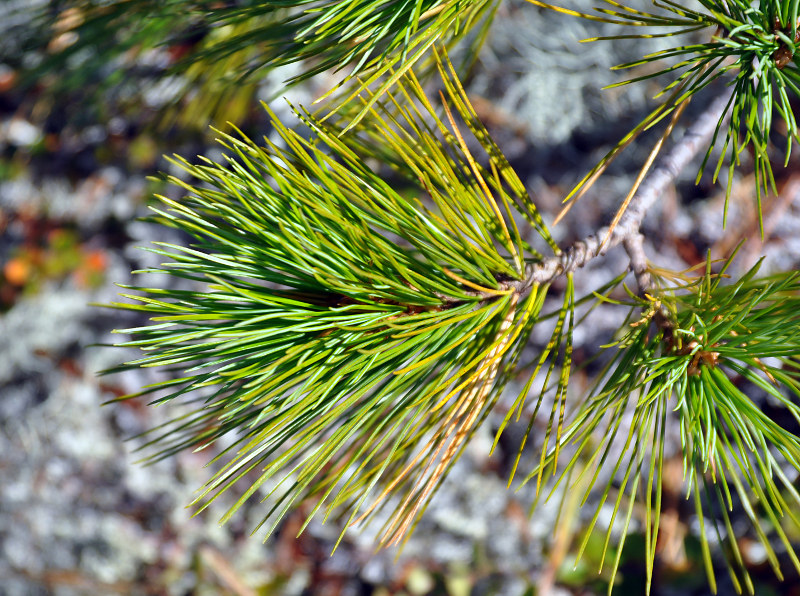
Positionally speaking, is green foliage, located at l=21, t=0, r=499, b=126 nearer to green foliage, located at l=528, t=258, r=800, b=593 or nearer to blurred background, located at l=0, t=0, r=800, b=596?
blurred background, located at l=0, t=0, r=800, b=596

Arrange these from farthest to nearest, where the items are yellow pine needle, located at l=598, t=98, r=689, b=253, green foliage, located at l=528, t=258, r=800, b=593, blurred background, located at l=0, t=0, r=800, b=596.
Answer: blurred background, located at l=0, t=0, r=800, b=596 → yellow pine needle, located at l=598, t=98, r=689, b=253 → green foliage, located at l=528, t=258, r=800, b=593

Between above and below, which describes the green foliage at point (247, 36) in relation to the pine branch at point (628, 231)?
above

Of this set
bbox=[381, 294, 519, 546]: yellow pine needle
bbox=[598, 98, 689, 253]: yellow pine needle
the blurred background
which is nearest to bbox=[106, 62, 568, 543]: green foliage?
bbox=[381, 294, 519, 546]: yellow pine needle

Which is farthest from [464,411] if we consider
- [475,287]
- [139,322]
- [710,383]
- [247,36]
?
[139,322]

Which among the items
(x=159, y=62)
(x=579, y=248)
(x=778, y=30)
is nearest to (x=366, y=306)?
(x=579, y=248)

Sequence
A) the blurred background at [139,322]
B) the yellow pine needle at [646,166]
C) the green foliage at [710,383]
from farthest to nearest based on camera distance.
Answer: the blurred background at [139,322]
the yellow pine needle at [646,166]
the green foliage at [710,383]

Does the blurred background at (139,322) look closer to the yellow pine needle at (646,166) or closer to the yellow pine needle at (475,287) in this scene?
the yellow pine needle at (646,166)

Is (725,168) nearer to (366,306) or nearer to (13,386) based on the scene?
(366,306)

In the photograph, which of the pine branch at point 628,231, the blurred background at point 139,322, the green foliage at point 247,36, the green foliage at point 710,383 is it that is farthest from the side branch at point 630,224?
the blurred background at point 139,322
